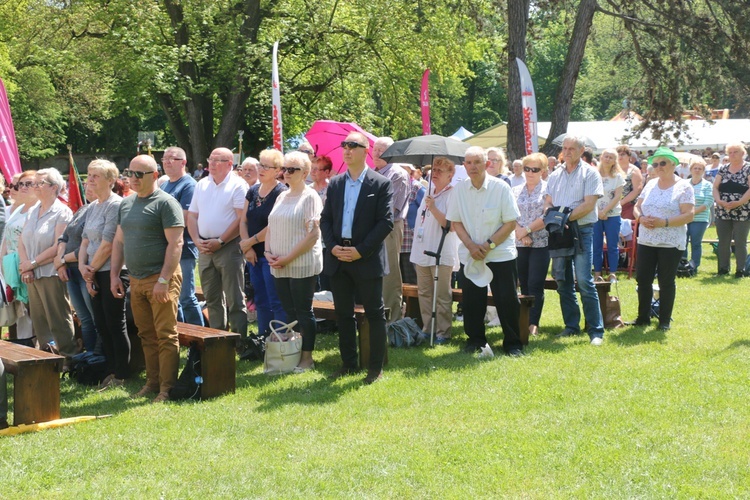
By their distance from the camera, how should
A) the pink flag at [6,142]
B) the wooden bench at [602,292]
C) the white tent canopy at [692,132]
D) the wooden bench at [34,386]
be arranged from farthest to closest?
the white tent canopy at [692,132], the pink flag at [6,142], the wooden bench at [602,292], the wooden bench at [34,386]

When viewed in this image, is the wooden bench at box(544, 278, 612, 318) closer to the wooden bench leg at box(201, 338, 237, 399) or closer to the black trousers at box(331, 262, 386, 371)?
the black trousers at box(331, 262, 386, 371)

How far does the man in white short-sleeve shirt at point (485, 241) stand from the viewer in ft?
23.4

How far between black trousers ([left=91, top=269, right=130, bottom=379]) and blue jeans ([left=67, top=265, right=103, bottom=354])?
203 millimetres

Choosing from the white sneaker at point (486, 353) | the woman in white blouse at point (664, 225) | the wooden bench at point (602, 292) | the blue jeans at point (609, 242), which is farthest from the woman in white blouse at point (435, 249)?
the blue jeans at point (609, 242)

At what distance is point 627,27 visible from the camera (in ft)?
60.6

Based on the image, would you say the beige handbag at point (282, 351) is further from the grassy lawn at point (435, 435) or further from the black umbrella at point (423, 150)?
the black umbrella at point (423, 150)

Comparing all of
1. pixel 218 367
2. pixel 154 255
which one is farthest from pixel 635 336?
pixel 154 255

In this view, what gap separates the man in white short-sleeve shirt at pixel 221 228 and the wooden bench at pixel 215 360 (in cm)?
121

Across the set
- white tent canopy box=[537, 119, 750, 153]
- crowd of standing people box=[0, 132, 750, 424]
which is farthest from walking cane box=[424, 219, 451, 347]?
white tent canopy box=[537, 119, 750, 153]

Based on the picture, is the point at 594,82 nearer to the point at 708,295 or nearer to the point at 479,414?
the point at 708,295

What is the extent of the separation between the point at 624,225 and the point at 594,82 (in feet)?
176

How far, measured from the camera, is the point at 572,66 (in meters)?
17.5

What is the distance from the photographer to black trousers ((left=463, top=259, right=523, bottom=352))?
24.0 feet

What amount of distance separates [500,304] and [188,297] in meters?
2.84
